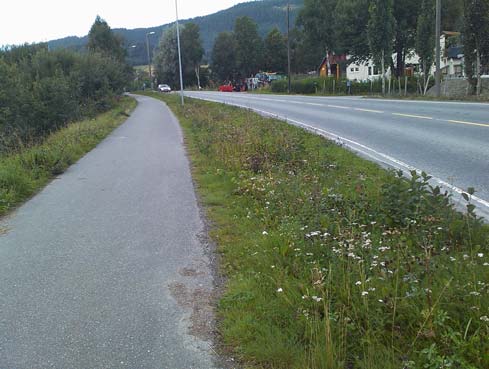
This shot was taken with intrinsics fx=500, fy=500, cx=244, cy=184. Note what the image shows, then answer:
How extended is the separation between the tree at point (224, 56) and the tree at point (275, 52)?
6.62 metres

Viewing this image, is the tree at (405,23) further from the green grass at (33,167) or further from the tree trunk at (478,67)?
the green grass at (33,167)

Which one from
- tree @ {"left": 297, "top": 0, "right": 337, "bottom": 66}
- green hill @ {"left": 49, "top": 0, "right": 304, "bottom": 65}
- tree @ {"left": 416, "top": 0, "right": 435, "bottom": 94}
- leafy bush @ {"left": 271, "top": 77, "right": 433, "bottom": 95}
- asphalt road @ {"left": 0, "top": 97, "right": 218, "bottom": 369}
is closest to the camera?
asphalt road @ {"left": 0, "top": 97, "right": 218, "bottom": 369}

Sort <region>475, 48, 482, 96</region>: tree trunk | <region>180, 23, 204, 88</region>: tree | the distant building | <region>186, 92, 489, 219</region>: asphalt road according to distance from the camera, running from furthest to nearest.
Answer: <region>180, 23, 204, 88</region>: tree < the distant building < <region>475, 48, 482, 96</region>: tree trunk < <region>186, 92, 489, 219</region>: asphalt road

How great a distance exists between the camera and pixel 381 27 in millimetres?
39219

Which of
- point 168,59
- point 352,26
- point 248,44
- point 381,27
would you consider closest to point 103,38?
point 168,59

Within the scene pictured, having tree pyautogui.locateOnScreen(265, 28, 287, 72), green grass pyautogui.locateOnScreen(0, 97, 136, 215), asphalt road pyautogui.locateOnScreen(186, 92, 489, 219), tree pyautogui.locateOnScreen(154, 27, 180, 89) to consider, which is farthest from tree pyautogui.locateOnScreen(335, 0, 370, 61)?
tree pyautogui.locateOnScreen(154, 27, 180, 89)

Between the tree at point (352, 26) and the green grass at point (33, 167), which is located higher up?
the tree at point (352, 26)

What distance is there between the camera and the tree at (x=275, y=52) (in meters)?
94.2

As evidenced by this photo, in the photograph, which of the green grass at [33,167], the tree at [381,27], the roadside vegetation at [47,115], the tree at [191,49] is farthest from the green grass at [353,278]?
the tree at [191,49]

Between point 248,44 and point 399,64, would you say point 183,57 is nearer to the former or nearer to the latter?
point 248,44

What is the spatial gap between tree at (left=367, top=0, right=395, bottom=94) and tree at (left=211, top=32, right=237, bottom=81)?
196 feet

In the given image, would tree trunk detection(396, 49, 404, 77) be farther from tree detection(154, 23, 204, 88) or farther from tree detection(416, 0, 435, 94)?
tree detection(154, 23, 204, 88)

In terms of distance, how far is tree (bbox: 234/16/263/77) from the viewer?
9494cm

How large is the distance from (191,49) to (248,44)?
13.7 metres
